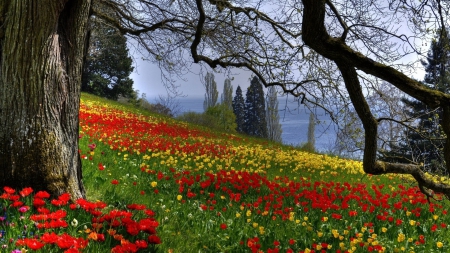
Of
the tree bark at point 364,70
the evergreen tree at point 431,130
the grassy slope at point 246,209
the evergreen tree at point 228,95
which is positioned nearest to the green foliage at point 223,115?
the evergreen tree at point 228,95

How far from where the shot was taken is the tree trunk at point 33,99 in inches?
142

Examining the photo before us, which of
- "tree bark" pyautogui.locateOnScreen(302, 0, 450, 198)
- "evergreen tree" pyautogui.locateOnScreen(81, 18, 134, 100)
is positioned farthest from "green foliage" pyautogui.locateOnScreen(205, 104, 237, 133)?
"tree bark" pyautogui.locateOnScreen(302, 0, 450, 198)

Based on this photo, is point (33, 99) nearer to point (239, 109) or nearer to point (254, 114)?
point (254, 114)

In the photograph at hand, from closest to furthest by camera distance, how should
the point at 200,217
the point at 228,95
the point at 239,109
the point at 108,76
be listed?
the point at 200,217, the point at 108,76, the point at 228,95, the point at 239,109

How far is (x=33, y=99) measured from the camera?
3.63m

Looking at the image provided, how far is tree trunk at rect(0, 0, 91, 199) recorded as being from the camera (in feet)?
11.8

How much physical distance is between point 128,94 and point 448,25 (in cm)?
3838

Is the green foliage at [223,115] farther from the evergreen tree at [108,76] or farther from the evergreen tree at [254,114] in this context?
the evergreen tree at [108,76]

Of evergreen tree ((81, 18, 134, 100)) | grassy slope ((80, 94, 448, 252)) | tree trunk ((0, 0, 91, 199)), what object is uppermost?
evergreen tree ((81, 18, 134, 100))

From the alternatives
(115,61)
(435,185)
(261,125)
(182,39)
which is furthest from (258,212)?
(261,125)

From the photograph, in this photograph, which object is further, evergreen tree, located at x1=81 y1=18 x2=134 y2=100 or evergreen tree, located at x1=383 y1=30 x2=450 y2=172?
evergreen tree, located at x1=81 y1=18 x2=134 y2=100

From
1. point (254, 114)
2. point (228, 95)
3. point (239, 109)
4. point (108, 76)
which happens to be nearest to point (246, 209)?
point (108, 76)

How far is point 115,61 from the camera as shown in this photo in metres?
37.2

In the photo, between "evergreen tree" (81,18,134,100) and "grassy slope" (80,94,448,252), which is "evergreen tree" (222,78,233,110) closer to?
"evergreen tree" (81,18,134,100)
